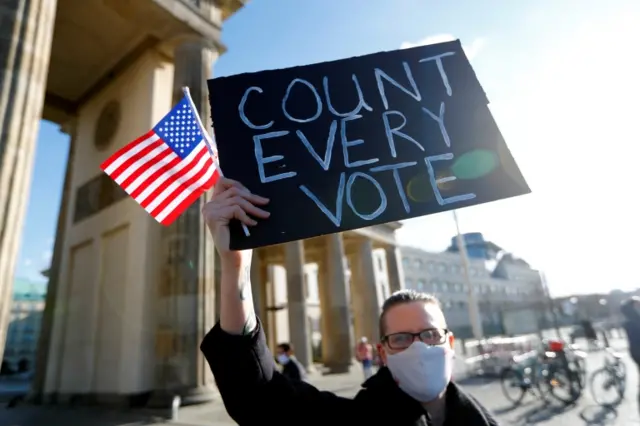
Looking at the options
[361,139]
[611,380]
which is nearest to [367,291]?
[611,380]

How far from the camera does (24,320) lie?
228 ft

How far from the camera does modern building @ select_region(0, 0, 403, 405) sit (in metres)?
7.58

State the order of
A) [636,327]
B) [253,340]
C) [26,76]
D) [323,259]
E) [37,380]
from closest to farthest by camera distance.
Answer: [253,340] → [636,327] → [26,76] → [37,380] → [323,259]

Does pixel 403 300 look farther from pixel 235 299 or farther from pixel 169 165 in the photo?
pixel 169 165

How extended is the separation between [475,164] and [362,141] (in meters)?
0.64

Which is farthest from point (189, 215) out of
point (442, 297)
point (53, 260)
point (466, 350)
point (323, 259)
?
point (442, 297)

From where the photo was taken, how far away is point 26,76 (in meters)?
7.52

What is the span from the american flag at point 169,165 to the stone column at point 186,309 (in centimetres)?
762

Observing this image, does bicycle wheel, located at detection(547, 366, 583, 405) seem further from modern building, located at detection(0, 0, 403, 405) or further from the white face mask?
the white face mask

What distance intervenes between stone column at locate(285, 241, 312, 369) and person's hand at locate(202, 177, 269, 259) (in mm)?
19913

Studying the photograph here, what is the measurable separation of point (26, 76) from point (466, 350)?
21.4 m

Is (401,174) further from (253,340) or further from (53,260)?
(53,260)

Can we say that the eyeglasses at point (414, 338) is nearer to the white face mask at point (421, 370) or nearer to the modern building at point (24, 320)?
the white face mask at point (421, 370)

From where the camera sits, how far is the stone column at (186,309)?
9930 mm
